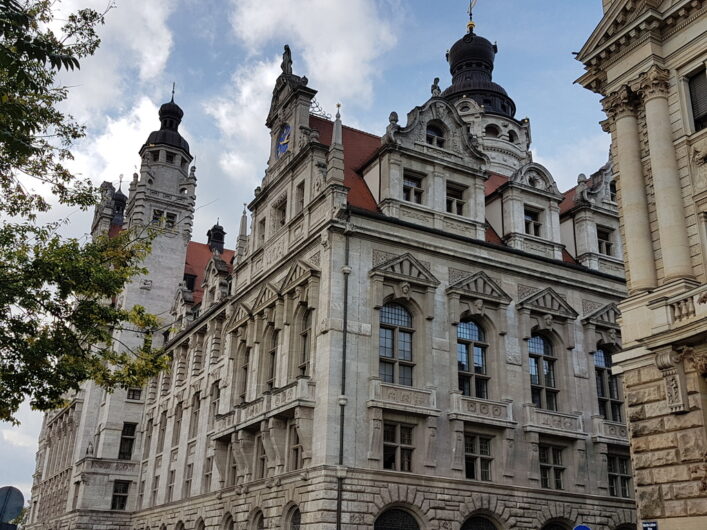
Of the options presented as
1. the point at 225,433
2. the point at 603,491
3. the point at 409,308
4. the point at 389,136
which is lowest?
the point at 603,491

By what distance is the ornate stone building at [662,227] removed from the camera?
60.3 ft

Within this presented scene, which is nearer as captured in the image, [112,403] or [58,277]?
[58,277]

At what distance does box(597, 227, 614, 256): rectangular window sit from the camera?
3994 centimetres

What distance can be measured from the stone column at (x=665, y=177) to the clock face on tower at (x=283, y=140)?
2067 centimetres

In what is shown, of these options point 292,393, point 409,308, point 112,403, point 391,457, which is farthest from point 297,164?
point 112,403

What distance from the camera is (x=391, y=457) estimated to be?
1176 inches

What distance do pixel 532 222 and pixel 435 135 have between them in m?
6.65

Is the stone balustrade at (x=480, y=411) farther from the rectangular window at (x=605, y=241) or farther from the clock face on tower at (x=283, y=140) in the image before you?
the clock face on tower at (x=283, y=140)

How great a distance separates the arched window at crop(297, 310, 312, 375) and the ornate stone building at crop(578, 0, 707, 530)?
575 inches

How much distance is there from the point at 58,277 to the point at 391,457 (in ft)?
51.9

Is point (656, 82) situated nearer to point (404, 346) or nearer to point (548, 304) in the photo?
point (404, 346)

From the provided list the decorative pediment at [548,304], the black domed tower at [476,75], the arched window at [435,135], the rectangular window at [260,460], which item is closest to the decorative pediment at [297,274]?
the rectangular window at [260,460]

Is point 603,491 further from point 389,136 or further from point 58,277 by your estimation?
point 58,277

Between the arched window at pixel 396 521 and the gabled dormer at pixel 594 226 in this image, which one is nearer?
the arched window at pixel 396 521
